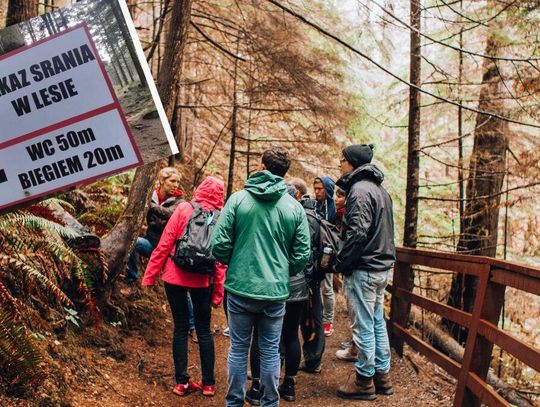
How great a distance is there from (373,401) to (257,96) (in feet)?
20.8

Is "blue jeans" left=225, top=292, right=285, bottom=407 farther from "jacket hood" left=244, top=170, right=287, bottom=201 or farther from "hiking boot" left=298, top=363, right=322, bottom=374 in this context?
"hiking boot" left=298, top=363, right=322, bottom=374

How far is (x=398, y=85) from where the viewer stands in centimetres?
1045

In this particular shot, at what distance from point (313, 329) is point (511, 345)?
7.97 feet

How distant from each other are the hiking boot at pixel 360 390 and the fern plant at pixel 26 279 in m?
2.67

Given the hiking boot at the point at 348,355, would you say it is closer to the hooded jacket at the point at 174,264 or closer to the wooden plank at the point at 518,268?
the hooded jacket at the point at 174,264

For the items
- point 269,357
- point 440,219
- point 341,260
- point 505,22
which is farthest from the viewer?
point 440,219

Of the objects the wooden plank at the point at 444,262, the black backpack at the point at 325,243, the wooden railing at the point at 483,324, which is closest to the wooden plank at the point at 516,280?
the wooden railing at the point at 483,324

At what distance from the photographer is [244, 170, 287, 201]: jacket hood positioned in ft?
12.5

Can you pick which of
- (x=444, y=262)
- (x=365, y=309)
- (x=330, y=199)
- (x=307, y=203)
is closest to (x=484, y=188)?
(x=330, y=199)

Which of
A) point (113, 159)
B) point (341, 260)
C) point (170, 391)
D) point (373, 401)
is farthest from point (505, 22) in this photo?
point (113, 159)

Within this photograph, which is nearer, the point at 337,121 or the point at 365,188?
the point at 365,188

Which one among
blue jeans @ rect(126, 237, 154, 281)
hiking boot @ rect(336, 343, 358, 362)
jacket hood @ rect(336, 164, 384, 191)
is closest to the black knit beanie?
jacket hood @ rect(336, 164, 384, 191)

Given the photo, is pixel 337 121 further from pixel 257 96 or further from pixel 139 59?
pixel 139 59

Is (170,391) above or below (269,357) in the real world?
below
